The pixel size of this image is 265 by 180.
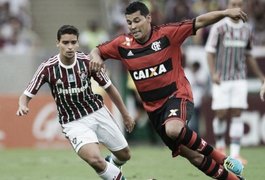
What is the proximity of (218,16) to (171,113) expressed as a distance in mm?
1276

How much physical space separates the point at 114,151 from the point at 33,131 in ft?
27.6

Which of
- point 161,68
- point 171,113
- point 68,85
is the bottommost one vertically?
point 171,113

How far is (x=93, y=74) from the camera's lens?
34.5 ft

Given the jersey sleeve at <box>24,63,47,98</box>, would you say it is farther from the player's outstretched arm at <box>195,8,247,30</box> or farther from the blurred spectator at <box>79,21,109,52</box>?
the blurred spectator at <box>79,21,109,52</box>

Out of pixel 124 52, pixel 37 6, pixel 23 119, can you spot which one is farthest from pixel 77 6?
pixel 124 52

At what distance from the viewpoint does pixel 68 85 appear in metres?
10.4

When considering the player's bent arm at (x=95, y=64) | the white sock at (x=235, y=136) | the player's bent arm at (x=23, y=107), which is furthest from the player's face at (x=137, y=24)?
the white sock at (x=235, y=136)

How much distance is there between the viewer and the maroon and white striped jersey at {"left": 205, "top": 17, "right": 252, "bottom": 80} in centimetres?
1440

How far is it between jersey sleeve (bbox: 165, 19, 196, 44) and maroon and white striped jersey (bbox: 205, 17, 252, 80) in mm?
4002

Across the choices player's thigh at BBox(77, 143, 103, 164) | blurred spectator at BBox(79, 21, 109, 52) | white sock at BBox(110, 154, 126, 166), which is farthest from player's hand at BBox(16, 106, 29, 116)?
blurred spectator at BBox(79, 21, 109, 52)

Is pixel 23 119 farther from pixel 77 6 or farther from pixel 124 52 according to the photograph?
pixel 124 52

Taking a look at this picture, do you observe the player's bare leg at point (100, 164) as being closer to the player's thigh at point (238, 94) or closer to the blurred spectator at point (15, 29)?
the player's thigh at point (238, 94)

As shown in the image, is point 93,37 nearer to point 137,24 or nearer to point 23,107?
point 137,24

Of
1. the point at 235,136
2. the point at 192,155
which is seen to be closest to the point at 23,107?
the point at 192,155
